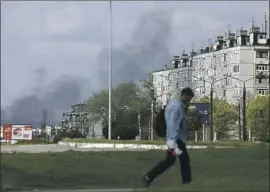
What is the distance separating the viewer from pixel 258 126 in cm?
7725

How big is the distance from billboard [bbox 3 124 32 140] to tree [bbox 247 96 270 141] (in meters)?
24.2

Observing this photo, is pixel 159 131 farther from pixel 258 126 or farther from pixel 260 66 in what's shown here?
pixel 260 66

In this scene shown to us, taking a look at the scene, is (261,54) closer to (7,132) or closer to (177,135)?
(7,132)

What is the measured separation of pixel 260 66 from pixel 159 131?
401 feet

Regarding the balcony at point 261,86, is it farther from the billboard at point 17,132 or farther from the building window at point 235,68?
the billboard at point 17,132

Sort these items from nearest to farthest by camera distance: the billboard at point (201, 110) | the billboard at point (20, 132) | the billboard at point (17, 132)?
1. the billboard at point (201, 110)
2. the billboard at point (17, 132)
3. the billboard at point (20, 132)

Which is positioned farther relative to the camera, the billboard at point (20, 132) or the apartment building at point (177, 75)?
the apartment building at point (177, 75)

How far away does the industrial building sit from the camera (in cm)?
12875

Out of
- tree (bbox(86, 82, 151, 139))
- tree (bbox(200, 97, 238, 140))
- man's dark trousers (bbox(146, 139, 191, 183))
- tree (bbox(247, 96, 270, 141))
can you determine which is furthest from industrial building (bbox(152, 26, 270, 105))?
man's dark trousers (bbox(146, 139, 191, 183))

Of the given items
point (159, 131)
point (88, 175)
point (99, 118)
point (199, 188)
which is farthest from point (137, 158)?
point (99, 118)

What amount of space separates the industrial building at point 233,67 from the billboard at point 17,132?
56.9 metres

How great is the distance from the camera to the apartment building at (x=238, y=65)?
423 feet

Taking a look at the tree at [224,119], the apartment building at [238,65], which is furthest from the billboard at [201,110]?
the apartment building at [238,65]

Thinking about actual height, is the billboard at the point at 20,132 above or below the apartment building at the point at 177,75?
below
